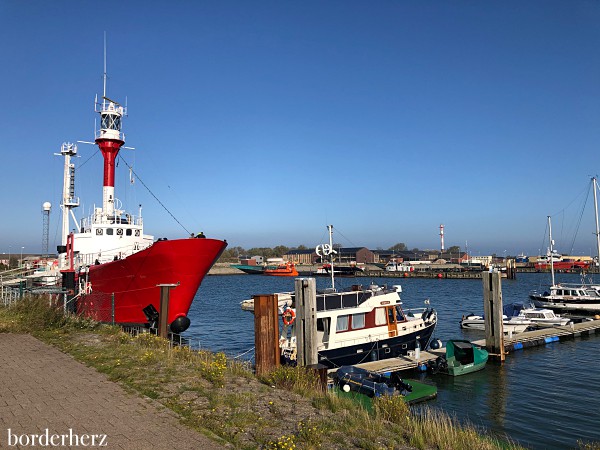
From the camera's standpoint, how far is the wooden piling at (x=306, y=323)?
51.7 feet

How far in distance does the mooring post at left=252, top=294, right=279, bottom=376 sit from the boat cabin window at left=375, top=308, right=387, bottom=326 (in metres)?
9.59

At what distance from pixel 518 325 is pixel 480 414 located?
1814cm

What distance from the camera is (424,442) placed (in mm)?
7766

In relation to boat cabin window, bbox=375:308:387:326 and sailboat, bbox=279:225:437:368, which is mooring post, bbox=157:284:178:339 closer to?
sailboat, bbox=279:225:437:368

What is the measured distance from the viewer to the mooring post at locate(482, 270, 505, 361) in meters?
23.3

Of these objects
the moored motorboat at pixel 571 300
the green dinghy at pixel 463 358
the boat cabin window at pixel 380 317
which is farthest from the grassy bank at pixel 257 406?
the moored motorboat at pixel 571 300

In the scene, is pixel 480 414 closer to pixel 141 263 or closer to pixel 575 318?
pixel 141 263

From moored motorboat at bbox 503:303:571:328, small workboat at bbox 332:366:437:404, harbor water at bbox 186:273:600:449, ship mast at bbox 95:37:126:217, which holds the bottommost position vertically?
harbor water at bbox 186:273:600:449

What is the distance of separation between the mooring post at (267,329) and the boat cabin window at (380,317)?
31.5ft

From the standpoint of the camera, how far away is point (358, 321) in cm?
2127

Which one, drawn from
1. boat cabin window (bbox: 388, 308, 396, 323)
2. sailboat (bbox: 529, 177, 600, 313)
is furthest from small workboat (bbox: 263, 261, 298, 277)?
boat cabin window (bbox: 388, 308, 396, 323)

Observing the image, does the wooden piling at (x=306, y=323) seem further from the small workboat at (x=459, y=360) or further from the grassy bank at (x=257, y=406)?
the small workboat at (x=459, y=360)

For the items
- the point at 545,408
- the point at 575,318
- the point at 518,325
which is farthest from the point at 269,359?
the point at 575,318

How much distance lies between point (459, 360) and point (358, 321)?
5.18 metres
